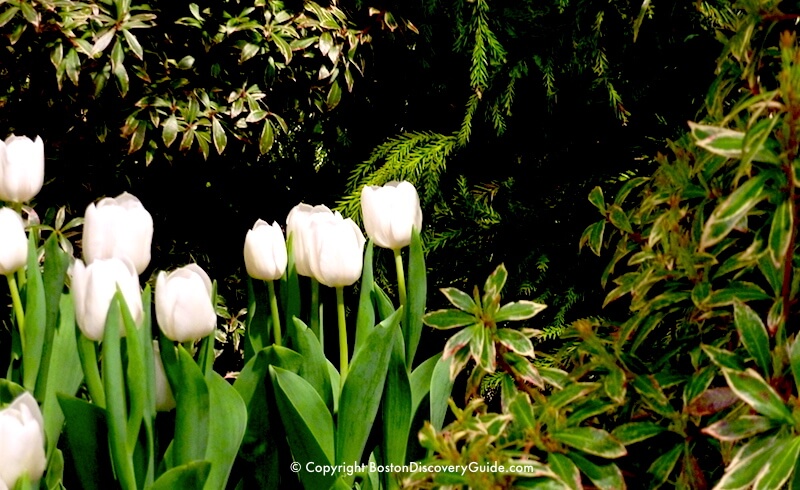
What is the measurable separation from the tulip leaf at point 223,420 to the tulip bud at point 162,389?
0.10 m

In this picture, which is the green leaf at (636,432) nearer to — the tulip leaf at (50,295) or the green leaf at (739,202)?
the green leaf at (739,202)

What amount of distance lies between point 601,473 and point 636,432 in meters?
0.07

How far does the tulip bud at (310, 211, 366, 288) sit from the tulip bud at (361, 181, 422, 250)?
90 mm

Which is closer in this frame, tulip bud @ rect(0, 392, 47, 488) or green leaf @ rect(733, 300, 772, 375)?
green leaf @ rect(733, 300, 772, 375)

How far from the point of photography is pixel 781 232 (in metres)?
0.81

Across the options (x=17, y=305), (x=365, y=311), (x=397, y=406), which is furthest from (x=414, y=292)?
(x=17, y=305)

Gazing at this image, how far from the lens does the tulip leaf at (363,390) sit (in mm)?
A: 1261

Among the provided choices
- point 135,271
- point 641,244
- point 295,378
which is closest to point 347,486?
point 295,378

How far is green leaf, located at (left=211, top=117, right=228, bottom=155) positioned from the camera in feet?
6.81

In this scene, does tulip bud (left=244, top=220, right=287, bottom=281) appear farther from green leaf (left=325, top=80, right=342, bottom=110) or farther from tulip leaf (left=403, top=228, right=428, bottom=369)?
green leaf (left=325, top=80, right=342, bottom=110)

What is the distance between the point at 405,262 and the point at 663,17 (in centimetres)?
104

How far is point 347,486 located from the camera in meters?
1.25

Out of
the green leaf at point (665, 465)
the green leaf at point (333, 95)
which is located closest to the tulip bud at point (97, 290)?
the green leaf at point (665, 465)

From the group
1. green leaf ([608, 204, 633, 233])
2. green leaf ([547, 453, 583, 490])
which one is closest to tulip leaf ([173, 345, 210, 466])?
green leaf ([547, 453, 583, 490])
